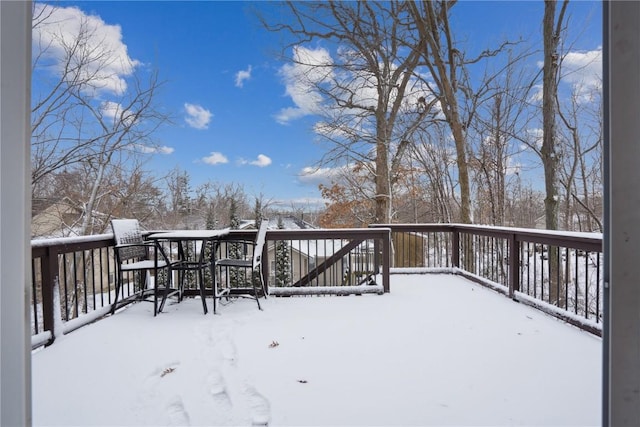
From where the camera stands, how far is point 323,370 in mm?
2105

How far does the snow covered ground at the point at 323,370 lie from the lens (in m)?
1.66

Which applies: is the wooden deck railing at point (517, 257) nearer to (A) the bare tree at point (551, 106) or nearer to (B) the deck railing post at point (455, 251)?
(B) the deck railing post at point (455, 251)

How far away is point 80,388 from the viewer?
1913 mm

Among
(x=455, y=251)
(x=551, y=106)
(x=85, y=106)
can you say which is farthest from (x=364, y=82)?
(x=85, y=106)

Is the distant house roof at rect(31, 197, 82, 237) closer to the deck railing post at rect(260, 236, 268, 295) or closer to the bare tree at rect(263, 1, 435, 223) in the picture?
the deck railing post at rect(260, 236, 268, 295)

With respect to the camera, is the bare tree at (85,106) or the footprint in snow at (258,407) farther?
the bare tree at (85,106)

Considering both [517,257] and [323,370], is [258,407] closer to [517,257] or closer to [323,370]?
[323,370]

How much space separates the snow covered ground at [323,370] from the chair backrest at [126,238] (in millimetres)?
683

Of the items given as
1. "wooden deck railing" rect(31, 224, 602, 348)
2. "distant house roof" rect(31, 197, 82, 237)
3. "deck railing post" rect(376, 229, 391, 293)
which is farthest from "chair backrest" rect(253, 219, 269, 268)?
"distant house roof" rect(31, 197, 82, 237)

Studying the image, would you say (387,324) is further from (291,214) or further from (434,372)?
(291,214)

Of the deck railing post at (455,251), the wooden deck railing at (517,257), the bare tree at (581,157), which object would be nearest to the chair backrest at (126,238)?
the wooden deck railing at (517,257)

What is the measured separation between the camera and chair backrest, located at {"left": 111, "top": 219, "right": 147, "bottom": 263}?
3361 mm

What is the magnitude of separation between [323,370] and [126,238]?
107 inches
